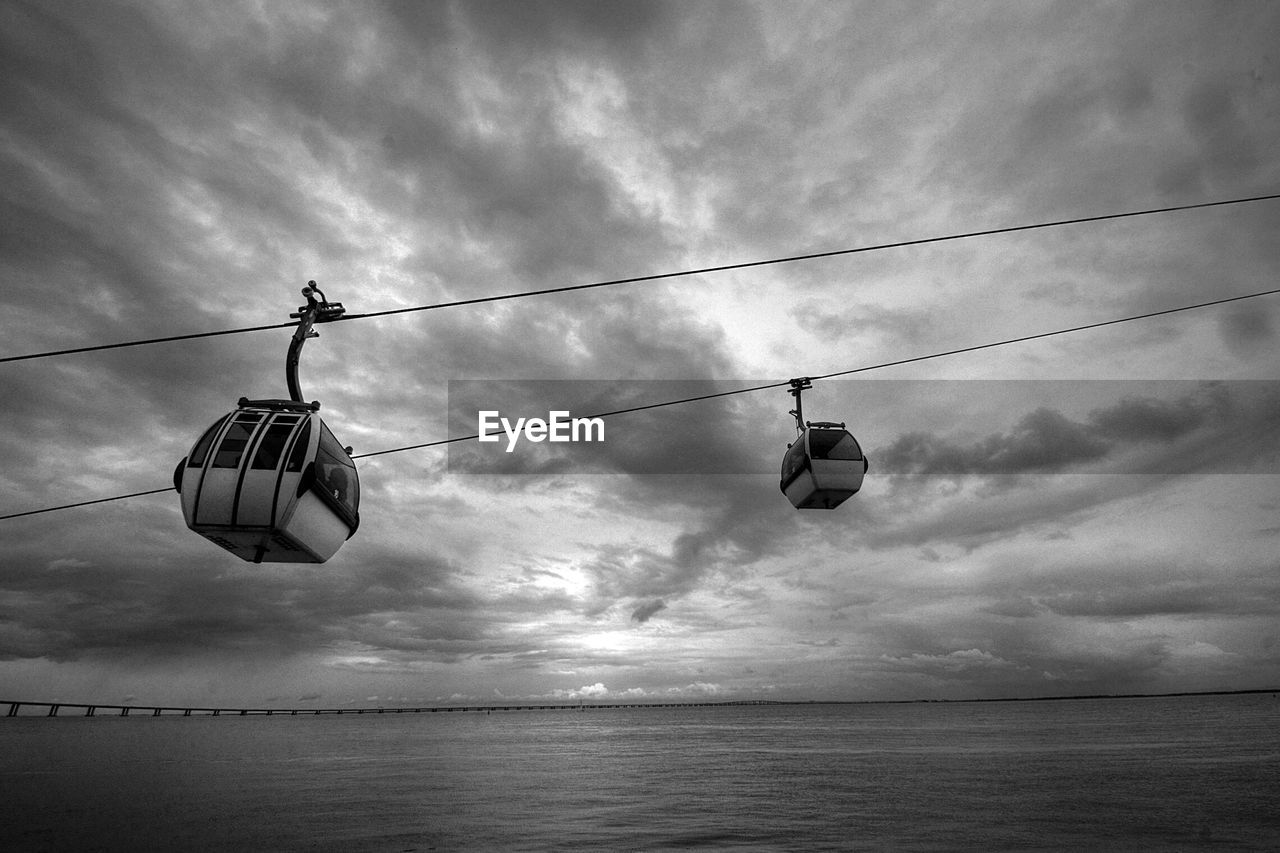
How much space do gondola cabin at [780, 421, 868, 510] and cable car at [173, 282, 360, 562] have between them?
33.2 feet

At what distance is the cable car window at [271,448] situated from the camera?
39.4 ft

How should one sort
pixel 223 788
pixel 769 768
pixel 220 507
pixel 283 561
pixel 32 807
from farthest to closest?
pixel 769 768 → pixel 223 788 → pixel 32 807 → pixel 283 561 → pixel 220 507

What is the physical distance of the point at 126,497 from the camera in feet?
49.9

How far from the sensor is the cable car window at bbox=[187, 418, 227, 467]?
482 inches

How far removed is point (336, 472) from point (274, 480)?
1.23m

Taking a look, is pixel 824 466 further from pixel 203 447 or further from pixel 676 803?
pixel 676 803

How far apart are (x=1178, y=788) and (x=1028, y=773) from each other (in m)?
8.78

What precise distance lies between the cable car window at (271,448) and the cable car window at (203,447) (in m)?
0.93

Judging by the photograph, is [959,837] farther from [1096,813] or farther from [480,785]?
[480,785]

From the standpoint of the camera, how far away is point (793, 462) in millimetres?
18406

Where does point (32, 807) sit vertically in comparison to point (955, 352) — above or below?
below

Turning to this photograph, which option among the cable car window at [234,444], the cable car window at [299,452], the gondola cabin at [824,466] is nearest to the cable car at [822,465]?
the gondola cabin at [824,466]

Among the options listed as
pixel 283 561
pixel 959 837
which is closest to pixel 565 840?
pixel 959 837

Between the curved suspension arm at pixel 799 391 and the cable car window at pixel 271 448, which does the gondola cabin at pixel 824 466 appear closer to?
the curved suspension arm at pixel 799 391
